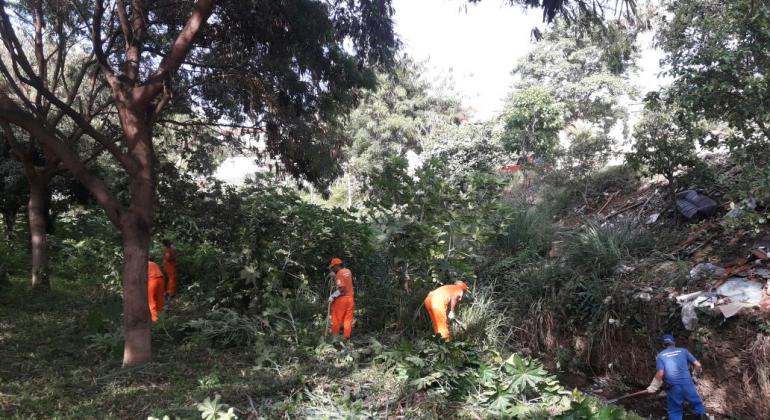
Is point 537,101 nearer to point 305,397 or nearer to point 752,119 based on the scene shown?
point 752,119

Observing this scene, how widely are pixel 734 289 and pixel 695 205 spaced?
2.80 m

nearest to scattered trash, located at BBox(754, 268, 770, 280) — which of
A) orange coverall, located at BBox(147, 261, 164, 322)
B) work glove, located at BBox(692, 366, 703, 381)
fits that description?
work glove, located at BBox(692, 366, 703, 381)

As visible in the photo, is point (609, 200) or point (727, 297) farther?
point (609, 200)

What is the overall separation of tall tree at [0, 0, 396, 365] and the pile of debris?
5659 mm

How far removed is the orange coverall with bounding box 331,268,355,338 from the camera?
7.58m

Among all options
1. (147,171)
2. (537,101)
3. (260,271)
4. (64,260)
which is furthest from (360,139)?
(147,171)

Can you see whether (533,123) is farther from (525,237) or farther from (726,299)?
(726,299)

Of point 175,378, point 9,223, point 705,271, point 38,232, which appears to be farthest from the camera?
point 9,223

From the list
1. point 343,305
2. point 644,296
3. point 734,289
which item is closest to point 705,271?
point 734,289

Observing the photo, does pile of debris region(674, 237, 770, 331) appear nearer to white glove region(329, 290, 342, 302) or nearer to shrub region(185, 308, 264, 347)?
white glove region(329, 290, 342, 302)

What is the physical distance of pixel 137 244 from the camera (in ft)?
19.1

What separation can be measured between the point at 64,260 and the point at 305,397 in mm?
9145

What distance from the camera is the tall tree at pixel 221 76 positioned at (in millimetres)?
A: 5914

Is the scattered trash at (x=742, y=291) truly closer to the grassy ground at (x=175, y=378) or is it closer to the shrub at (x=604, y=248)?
the shrub at (x=604, y=248)
